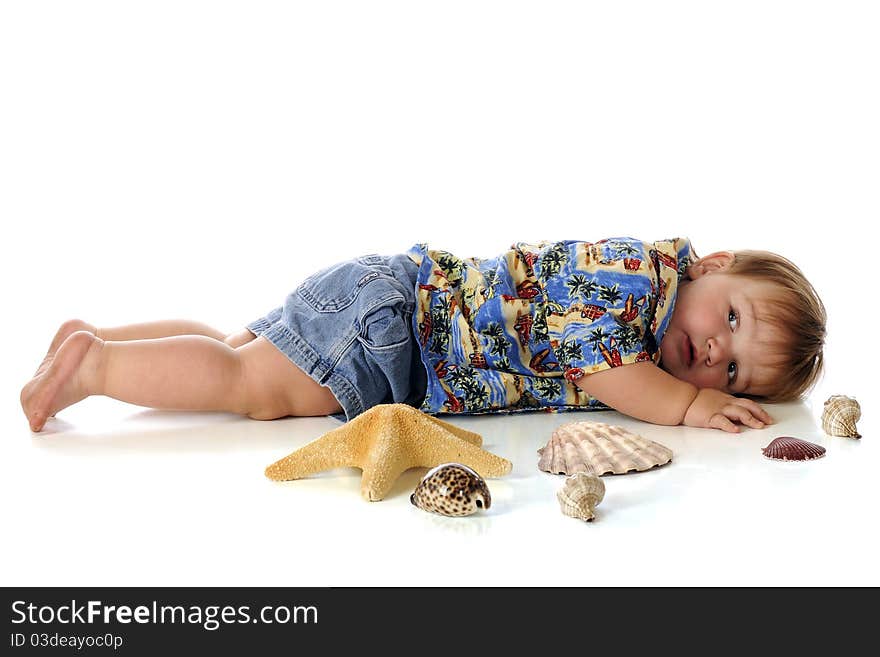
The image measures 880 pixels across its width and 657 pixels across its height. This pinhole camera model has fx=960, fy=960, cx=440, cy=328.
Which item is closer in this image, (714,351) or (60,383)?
(60,383)

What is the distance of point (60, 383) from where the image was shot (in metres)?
2.14

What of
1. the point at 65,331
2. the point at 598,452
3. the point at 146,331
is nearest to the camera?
the point at 598,452

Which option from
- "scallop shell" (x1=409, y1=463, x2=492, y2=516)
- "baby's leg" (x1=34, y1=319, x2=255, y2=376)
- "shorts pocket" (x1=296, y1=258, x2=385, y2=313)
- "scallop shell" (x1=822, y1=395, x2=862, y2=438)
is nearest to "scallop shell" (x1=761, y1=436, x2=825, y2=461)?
"scallop shell" (x1=822, y1=395, x2=862, y2=438)

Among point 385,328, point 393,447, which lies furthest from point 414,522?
point 385,328

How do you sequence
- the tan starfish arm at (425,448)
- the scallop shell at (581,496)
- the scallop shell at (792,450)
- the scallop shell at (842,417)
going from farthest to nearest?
the scallop shell at (842,417), the scallop shell at (792,450), the tan starfish arm at (425,448), the scallop shell at (581,496)

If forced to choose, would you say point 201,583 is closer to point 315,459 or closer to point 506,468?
point 315,459

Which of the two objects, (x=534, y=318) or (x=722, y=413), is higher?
(x=534, y=318)

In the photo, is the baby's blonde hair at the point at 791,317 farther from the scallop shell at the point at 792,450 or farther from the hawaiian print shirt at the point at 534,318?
the scallop shell at the point at 792,450

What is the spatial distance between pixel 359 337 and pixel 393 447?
0.58 metres

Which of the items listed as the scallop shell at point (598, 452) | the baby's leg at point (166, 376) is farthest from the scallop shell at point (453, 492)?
the baby's leg at point (166, 376)

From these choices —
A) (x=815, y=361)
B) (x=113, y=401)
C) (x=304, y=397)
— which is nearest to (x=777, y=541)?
(x=815, y=361)

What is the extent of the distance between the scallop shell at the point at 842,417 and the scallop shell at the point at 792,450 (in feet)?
0.50

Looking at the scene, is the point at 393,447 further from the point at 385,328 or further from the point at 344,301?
the point at 344,301

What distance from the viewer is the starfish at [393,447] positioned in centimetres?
173
